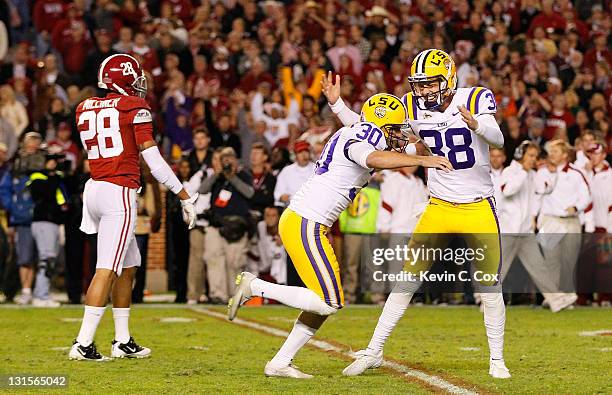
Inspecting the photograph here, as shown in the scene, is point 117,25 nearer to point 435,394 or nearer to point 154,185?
point 154,185

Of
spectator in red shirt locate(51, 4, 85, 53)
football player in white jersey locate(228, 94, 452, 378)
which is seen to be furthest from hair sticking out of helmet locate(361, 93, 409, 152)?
spectator in red shirt locate(51, 4, 85, 53)

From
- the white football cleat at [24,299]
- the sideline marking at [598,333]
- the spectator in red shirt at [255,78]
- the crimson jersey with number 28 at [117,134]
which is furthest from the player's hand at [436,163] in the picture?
the spectator in red shirt at [255,78]

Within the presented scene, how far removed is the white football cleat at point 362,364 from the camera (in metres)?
7.55

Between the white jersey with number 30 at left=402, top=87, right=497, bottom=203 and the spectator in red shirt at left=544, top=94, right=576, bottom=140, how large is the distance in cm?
897

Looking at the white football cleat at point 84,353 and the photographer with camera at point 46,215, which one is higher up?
the photographer with camera at point 46,215

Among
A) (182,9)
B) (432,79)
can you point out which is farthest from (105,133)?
(182,9)

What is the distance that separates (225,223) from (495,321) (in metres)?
6.44

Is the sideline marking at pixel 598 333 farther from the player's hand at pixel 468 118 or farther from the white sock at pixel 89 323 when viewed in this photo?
the white sock at pixel 89 323

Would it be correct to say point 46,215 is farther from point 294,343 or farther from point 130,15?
point 294,343

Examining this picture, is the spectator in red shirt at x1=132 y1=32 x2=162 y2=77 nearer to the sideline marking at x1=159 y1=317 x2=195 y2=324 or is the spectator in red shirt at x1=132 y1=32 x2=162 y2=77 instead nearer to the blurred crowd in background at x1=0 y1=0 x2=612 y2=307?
the blurred crowd in background at x1=0 y1=0 x2=612 y2=307

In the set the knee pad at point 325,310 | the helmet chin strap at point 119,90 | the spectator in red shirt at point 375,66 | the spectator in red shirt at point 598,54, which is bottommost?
the knee pad at point 325,310

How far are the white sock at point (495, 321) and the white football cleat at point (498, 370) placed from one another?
0.03 m

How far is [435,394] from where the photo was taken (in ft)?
22.0

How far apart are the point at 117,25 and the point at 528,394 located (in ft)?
42.6
